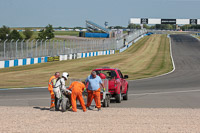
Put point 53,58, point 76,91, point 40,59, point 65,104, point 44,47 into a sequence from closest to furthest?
point 76,91, point 65,104, point 40,59, point 44,47, point 53,58

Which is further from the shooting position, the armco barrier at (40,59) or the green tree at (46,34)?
the green tree at (46,34)

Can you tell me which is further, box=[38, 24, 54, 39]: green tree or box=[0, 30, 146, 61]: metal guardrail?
box=[38, 24, 54, 39]: green tree

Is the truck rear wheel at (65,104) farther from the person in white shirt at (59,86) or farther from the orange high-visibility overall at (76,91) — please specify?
the orange high-visibility overall at (76,91)

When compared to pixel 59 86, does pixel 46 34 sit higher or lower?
higher

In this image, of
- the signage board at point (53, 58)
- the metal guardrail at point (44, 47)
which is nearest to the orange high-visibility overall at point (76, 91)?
the metal guardrail at point (44, 47)

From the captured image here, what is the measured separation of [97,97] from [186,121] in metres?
3.78

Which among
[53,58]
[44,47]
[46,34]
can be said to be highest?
[46,34]

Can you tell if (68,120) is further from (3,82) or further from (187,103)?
(3,82)

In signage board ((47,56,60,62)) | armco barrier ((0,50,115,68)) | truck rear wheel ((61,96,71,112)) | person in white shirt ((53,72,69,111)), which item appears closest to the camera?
person in white shirt ((53,72,69,111))

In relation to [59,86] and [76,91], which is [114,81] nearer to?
[76,91]

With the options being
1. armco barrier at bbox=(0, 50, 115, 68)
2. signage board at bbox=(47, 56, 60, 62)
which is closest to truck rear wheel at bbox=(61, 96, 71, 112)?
armco barrier at bbox=(0, 50, 115, 68)

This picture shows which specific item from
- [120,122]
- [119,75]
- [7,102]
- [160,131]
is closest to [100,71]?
[119,75]

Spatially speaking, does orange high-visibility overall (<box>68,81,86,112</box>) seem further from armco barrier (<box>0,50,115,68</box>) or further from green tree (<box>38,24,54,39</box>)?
green tree (<box>38,24,54,39</box>)

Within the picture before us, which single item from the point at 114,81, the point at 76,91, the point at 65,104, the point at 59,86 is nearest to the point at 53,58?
the point at 114,81
